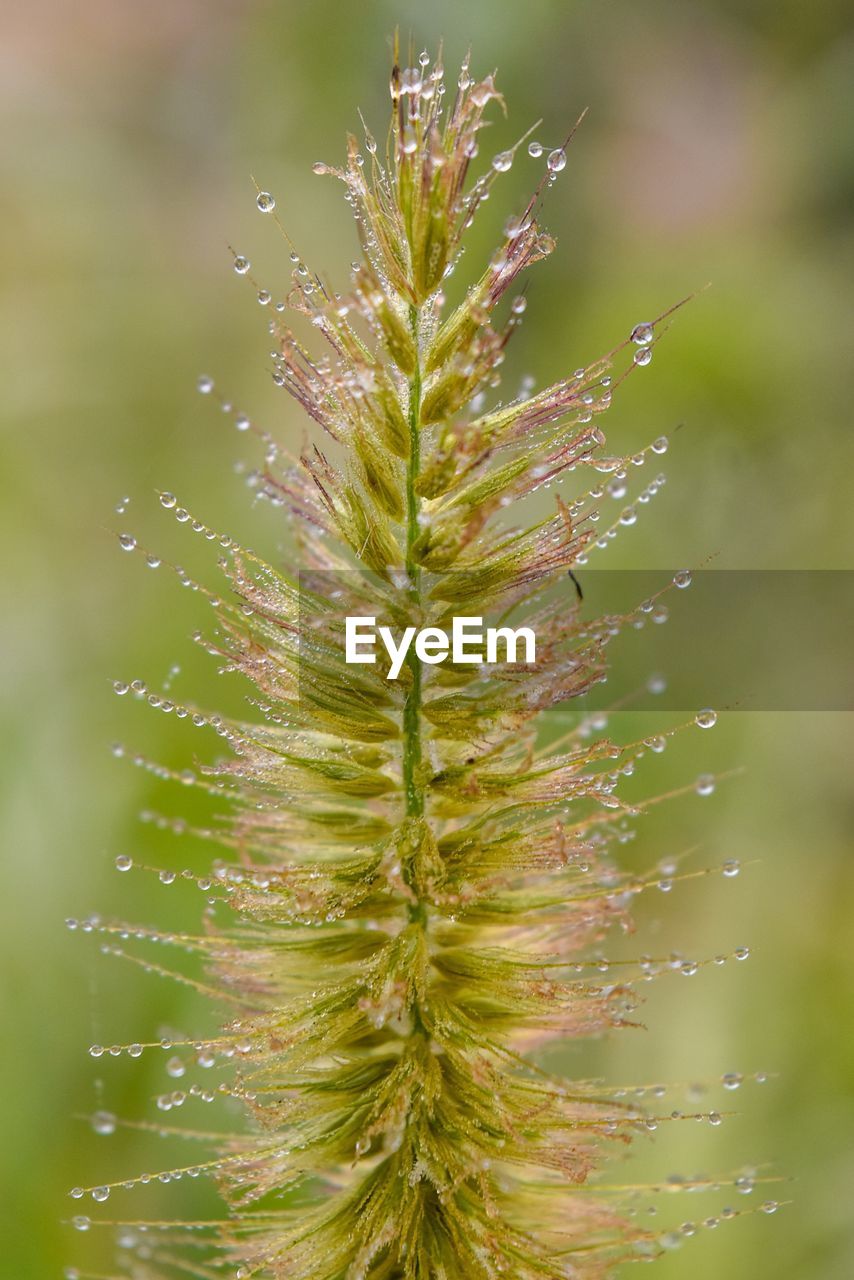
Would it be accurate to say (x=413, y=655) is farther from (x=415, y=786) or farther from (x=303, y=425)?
(x=303, y=425)

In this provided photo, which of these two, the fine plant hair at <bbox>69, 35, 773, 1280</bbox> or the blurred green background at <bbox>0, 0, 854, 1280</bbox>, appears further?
the blurred green background at <bbox>0, 0, 854, 1280</bbox>

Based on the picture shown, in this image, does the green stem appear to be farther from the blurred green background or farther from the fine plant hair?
the blurred green background

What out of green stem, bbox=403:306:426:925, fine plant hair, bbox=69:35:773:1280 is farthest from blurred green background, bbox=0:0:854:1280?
green stem, bbox=403:306:426:925

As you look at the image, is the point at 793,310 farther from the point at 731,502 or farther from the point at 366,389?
the point at 366,389

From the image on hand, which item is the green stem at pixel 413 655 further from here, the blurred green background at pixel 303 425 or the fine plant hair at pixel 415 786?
the blurred green background at pixel 303 425

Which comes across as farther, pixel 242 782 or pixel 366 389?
pixel 242 782

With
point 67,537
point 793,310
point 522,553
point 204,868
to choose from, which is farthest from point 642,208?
point 522,553

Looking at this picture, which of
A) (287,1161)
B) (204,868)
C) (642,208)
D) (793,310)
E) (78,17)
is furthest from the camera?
(78,17)
